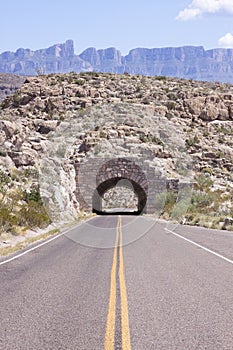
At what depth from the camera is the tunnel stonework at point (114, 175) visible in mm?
41875

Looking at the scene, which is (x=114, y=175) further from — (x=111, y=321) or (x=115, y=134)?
(x=111, y=321)

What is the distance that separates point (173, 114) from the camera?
5728cm

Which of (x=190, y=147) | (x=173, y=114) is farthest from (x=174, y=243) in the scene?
(x=173, y=114)

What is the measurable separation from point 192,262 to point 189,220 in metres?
19.1

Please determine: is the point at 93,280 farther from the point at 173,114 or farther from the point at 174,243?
the point at 173,114

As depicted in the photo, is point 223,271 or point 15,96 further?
point 15,96

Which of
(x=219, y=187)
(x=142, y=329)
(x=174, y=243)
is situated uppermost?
(x=142, y=329)

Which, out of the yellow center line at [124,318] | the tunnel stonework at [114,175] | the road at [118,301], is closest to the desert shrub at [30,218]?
the road at [118,301]

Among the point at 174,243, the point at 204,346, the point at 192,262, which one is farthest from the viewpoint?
the point at 174,243

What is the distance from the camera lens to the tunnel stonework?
41875mm

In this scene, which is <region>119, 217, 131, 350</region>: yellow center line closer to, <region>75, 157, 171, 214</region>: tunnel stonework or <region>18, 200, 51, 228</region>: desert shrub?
<region>18, 200, 51, 228</region>: desert shrub

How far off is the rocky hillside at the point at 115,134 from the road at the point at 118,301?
10513 millimetres

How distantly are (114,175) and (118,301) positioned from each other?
116ft

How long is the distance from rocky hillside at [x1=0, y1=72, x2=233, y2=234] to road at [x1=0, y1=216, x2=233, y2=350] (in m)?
10.5
